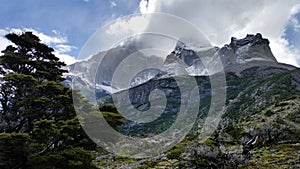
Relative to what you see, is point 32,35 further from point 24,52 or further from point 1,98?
point 1,98

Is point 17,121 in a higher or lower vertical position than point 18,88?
lower

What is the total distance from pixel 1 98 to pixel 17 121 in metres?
2.04

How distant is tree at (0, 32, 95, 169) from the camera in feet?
54.9

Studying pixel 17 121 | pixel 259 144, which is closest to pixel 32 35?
pixel 17 121

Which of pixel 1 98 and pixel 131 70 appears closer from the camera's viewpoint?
pixel 1 98

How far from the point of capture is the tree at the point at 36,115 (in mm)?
16719

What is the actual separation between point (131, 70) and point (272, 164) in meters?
26.6

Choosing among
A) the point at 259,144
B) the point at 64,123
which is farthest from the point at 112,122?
the point at 259,144

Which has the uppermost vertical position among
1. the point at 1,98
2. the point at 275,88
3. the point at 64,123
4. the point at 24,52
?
the point at 275,88

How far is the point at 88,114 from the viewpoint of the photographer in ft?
59.8

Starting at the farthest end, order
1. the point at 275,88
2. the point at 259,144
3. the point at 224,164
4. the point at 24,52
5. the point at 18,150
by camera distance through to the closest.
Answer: the point at 275,88, the point at 259,144, the point at 24,52, the point at 224,164, the point at 18,150

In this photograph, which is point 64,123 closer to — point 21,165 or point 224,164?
point 21,165

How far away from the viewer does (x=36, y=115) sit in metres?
18.6

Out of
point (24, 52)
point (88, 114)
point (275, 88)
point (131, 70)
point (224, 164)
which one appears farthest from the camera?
point (275, 88)
